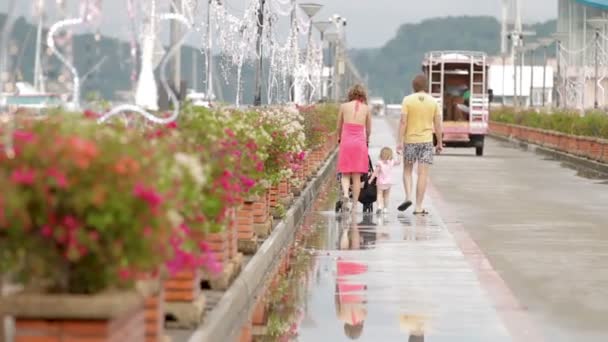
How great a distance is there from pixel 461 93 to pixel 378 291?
4199 centimetres

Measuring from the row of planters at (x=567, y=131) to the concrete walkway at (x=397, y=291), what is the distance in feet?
78.9

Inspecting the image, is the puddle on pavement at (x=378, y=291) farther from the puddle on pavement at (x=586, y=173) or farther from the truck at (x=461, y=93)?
the truck at (x=461, y=93)

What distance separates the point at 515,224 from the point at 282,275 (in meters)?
7.04

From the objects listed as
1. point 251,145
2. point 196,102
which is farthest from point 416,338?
point 196,102

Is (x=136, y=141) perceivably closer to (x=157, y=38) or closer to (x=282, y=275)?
(x=157, y=38)

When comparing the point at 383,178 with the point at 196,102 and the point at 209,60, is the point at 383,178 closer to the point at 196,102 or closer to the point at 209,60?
the point at 209,60

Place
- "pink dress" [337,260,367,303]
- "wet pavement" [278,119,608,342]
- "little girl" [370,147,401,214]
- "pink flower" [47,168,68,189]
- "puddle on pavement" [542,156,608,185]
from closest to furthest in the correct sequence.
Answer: "pink flower" [47,168,68,189] < "wet pavement" [278,119,608,342] < "pink dress" [337,260,367,303] < "little girl" [370,147,401,214] < "puddle on pavement" [542,156,608,185]

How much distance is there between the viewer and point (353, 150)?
928 inches

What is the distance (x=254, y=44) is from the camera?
1248 inches

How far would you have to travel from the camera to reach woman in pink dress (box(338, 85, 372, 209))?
23.6 meters

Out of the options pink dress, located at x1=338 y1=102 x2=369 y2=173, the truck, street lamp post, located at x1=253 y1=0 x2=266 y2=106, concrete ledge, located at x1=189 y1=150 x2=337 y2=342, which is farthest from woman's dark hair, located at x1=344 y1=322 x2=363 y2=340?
the truck

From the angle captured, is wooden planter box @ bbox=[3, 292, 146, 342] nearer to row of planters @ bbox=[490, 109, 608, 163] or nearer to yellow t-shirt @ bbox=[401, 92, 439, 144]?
yellow t-shirt @ bbox=[401, 92, 439, 144]

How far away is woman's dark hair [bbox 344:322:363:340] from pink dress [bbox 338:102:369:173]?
438 inches

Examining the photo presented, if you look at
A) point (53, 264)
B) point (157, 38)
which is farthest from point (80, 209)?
point (157, 38)
